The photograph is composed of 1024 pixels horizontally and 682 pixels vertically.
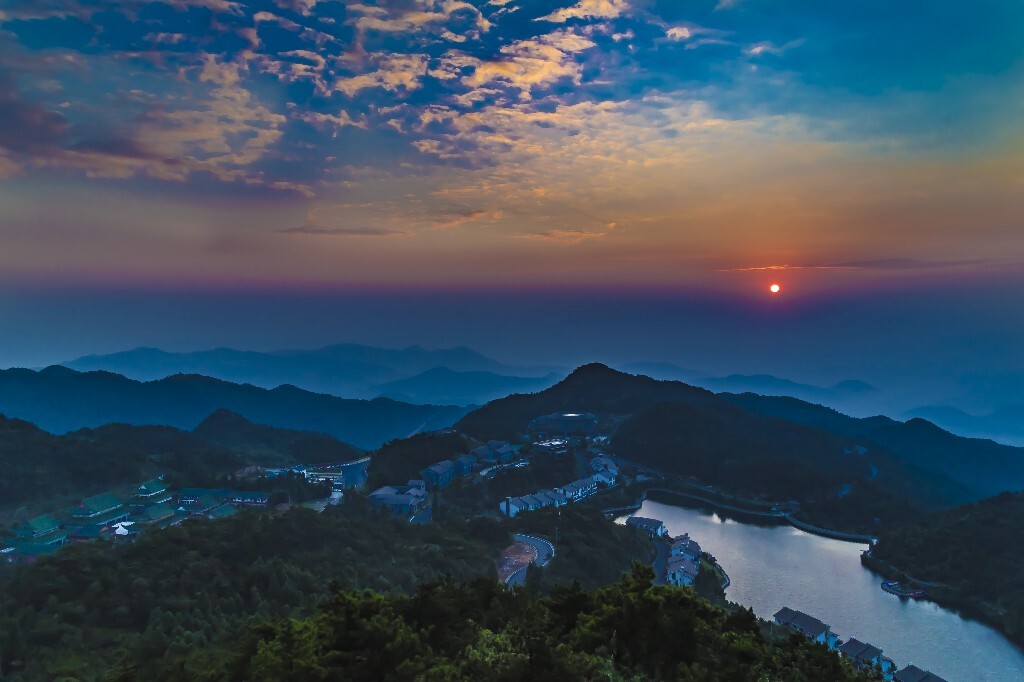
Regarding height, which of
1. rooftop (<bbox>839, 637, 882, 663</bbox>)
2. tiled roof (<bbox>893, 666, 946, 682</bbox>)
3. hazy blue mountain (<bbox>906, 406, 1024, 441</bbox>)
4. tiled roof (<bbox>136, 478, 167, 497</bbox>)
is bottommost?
hazy blue mountain (<bbox>906, 406, 1024, 441</bbox>)

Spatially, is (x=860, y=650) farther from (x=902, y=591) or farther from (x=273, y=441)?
(x=273, y=441)

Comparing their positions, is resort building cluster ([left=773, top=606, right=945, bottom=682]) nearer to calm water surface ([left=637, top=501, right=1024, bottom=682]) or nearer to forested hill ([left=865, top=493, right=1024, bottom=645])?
calm water surface ([left=637, top=501, right=1024, bottom=682])

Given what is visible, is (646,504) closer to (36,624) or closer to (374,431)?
(36,624)

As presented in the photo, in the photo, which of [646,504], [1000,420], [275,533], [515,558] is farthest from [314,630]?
[1000,420]

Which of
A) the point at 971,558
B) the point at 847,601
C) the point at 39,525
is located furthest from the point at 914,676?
the point at 39,525

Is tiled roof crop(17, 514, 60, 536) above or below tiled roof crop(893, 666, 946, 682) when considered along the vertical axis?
above

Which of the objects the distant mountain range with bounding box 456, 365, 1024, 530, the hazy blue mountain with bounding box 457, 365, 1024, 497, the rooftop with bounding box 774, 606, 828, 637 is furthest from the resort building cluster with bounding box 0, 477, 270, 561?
the hazy blue mountain with bounding box 457, 365, 1024, 497
